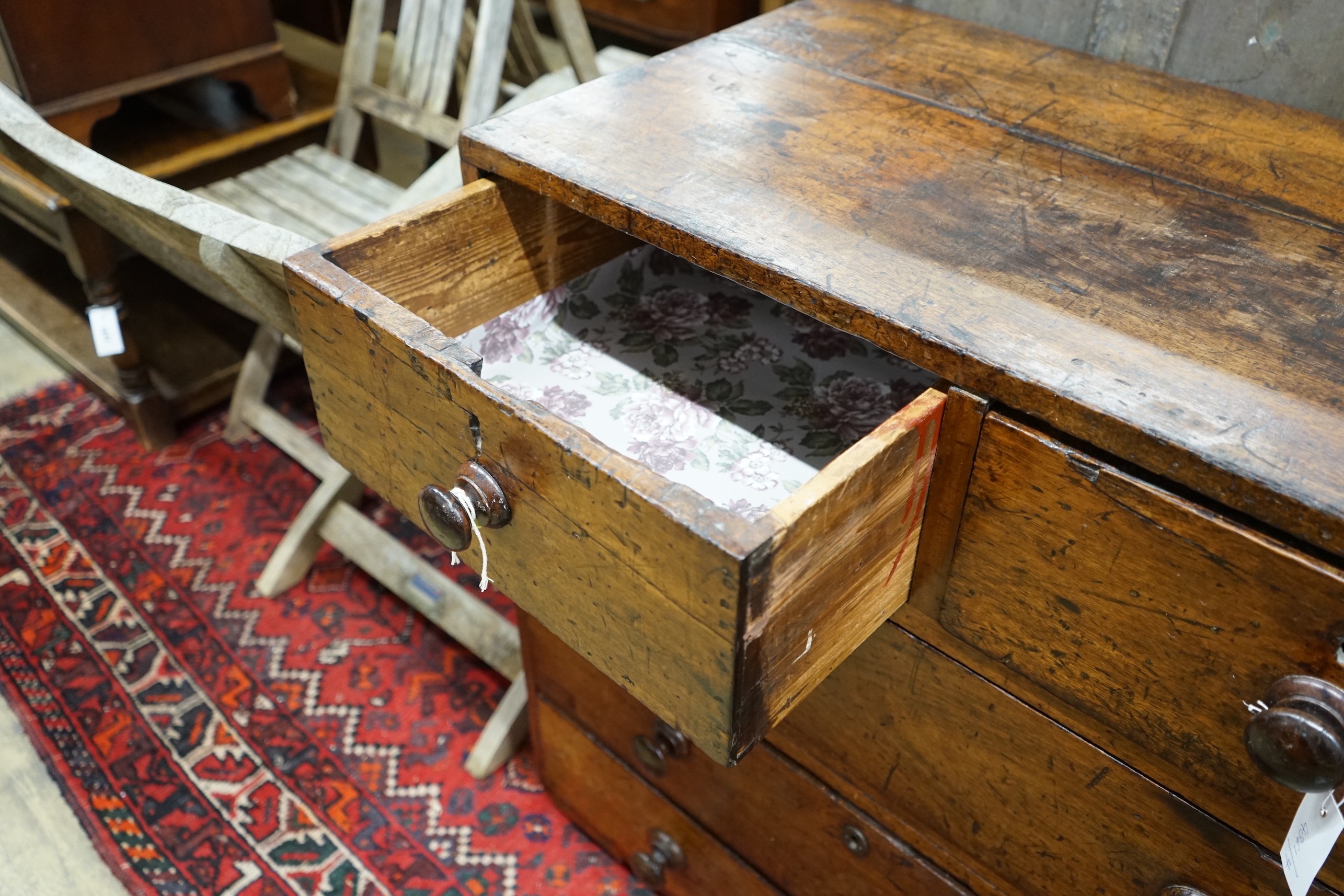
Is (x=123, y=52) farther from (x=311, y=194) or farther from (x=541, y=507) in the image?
(x=541, y=507)

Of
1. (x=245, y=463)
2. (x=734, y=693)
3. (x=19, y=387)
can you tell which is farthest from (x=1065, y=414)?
(x=19, y=387)

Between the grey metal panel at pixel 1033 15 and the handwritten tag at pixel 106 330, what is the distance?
1.57 m

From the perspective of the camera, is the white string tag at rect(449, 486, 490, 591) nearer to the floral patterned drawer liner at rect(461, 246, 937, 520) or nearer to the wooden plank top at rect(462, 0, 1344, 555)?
the floral patterned drawer liner at rect(461, 246, 937, 520)

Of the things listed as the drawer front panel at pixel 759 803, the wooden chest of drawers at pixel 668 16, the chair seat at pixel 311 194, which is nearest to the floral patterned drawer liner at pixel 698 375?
the drawer front panel at pixel 759 803

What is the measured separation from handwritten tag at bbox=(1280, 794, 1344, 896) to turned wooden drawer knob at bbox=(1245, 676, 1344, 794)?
40mm

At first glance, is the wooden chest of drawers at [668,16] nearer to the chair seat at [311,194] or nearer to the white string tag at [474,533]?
the chair seat at [311,194]

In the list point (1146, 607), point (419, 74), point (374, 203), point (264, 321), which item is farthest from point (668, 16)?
point (1146, 607)

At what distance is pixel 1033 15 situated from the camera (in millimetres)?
1312

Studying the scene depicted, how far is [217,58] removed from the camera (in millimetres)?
2111

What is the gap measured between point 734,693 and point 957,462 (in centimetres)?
25

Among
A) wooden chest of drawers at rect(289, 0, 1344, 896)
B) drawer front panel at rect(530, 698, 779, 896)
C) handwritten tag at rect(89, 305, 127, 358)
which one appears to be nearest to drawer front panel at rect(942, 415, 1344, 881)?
wooden chest of drawers at rect(289, 0, 1344, 896)

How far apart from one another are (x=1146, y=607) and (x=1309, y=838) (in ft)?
0.61

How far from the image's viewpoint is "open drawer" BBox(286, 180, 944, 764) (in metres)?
0.69

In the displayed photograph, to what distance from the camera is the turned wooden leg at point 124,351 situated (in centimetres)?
195
